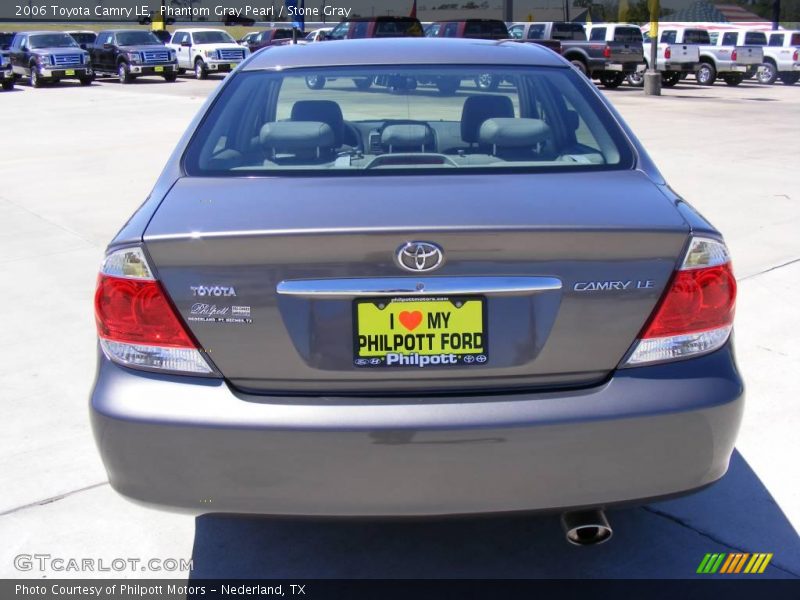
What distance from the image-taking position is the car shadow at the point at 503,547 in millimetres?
3188

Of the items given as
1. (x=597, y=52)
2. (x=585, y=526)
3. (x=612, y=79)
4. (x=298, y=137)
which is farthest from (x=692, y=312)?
(x=612, y=79)

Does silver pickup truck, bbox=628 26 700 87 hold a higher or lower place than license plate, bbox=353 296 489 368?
lower

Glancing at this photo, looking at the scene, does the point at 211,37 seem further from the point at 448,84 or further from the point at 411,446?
the point at 411,446

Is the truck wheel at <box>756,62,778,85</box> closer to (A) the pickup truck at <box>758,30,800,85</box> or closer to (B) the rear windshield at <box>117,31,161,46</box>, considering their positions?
(A) the pickup truck at <box>758,30,800,85</box>

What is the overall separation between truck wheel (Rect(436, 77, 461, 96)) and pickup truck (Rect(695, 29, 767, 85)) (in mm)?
27314

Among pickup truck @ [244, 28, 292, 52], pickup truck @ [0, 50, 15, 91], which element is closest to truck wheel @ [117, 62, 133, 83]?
pickup truck @ [0, 50, 15, 91]

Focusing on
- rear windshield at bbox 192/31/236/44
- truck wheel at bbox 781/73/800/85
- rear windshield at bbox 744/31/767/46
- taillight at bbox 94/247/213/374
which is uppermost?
taillight at bbox 94/247/213/374

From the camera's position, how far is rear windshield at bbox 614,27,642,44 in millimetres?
28175

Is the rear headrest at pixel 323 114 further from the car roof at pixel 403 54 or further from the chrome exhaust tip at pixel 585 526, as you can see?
the chrome exhaust tip at pixel 585 526

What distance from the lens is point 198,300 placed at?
8.52 feet

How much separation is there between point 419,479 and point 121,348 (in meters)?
0.91

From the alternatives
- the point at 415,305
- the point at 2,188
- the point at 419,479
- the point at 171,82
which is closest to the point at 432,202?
the point at 415,305

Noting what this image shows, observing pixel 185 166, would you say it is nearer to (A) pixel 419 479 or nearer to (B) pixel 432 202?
(B) pixel 432 202

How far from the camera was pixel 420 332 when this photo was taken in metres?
2.56
